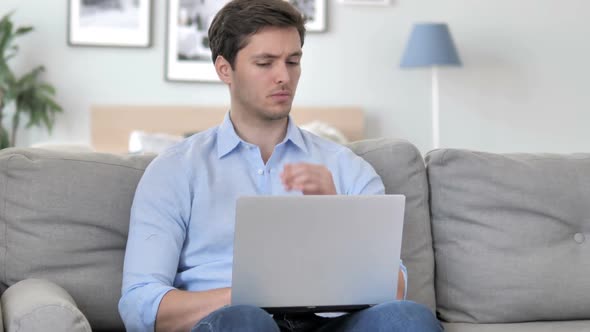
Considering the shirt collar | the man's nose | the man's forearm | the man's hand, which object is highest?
the man's nose

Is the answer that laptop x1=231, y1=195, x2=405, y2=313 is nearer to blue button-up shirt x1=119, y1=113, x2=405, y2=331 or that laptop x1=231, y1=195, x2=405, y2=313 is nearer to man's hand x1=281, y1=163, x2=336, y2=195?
man's hand x1=281, y1=163, x2=336, y2=195

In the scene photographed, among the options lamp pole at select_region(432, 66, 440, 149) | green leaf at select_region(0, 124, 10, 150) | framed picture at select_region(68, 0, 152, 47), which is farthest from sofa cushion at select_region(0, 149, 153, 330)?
lamp pole at select_region(432, 66, 440, 149)

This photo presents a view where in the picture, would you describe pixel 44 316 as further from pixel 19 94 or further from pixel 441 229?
pixel 19 94

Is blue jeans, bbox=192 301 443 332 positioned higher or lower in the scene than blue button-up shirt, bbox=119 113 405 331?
lower

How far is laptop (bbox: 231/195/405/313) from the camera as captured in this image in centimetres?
164

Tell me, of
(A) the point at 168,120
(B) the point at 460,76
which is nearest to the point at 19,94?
(A) the point at 168,120

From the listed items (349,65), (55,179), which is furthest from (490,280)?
(349,65)

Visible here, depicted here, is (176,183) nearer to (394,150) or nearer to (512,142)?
(394,150)

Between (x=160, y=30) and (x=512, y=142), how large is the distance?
242cm

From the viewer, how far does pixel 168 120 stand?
5.65m

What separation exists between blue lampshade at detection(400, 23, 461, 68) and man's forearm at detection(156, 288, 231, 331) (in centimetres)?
391

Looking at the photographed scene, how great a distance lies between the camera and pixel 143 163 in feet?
7.47

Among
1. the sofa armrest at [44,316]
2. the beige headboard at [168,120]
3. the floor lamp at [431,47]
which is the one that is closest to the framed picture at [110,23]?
the beige headboard at [168,120]

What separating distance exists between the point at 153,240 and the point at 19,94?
3.82 meters
